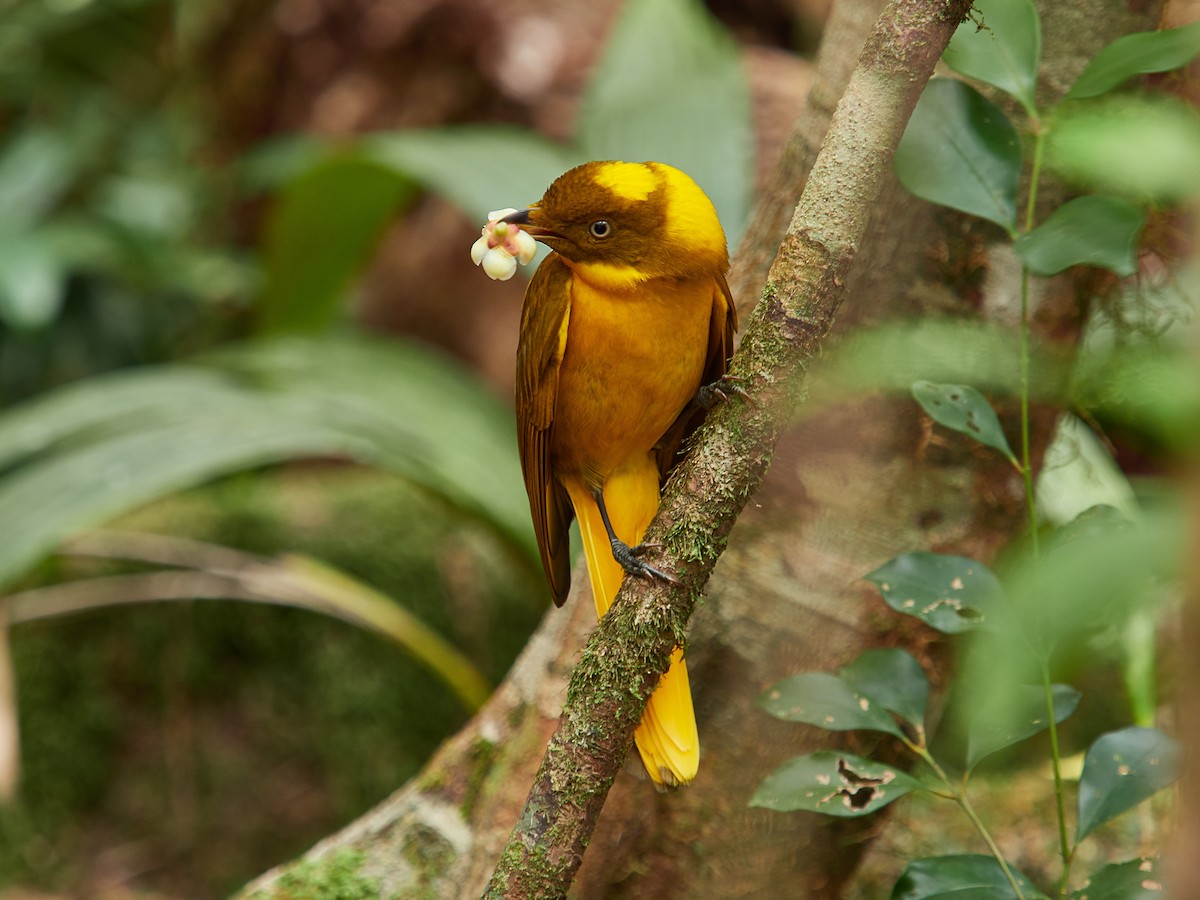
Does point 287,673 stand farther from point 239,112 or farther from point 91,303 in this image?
point 239,112

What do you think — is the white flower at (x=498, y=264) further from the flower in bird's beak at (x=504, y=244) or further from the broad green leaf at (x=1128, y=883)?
the broad green leaf at (x=1128, y=883)

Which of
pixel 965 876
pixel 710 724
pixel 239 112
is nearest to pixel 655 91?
pixel 710 724

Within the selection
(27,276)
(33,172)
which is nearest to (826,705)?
(27,276)

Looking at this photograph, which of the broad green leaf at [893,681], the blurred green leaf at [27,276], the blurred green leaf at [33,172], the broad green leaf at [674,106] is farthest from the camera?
the blurred green leaf at [33,172]

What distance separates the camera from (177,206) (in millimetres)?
5578

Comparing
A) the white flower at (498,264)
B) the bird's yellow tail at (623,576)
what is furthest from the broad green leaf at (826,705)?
the white flower at (498,264)

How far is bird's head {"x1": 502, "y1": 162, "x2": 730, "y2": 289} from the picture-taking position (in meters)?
1.78

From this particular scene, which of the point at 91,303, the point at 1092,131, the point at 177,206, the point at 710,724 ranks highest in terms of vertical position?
the point at 1092,131

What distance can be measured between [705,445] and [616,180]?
1.74ft

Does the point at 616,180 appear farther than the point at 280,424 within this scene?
No

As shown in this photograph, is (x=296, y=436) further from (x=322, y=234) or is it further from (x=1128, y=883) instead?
(x=1128, y=883)

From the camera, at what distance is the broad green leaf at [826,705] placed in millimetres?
1526

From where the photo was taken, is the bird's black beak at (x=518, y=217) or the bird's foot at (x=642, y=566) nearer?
the bird's foot at (x=642, y=566)

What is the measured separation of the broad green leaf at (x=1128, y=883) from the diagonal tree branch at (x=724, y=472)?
23.1 inches
